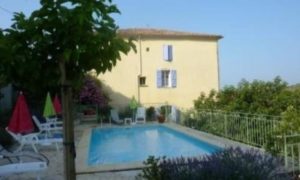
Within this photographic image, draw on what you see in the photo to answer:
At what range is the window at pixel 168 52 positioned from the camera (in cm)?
2858

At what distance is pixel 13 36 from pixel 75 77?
0.62 meters

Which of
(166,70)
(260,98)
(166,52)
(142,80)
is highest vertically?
(166,52)

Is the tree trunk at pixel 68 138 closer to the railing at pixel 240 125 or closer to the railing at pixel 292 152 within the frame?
the railing at pixel 292 152

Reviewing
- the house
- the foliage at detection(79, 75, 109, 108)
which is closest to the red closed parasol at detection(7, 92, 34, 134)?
the foliage at detection(79, 75, 109, 108)

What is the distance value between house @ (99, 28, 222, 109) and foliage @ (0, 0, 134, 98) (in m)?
23.7

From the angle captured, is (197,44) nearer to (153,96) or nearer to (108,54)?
(153,96)

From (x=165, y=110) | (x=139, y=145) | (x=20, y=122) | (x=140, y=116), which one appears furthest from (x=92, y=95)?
(x=20, y=122)

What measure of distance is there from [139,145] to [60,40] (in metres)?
13.5

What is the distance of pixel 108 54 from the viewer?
141 inches

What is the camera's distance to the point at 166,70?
28734 millimetres

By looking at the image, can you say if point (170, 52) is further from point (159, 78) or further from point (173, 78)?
point (159, 78)

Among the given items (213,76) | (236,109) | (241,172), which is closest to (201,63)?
(213,76)

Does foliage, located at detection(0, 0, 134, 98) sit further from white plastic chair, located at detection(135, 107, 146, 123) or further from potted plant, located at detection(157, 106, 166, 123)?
white plastic chair, located at detection(135, 107, 146, 123)

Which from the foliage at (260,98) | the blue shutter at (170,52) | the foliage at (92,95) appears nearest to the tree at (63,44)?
the foliage at (260,98)
